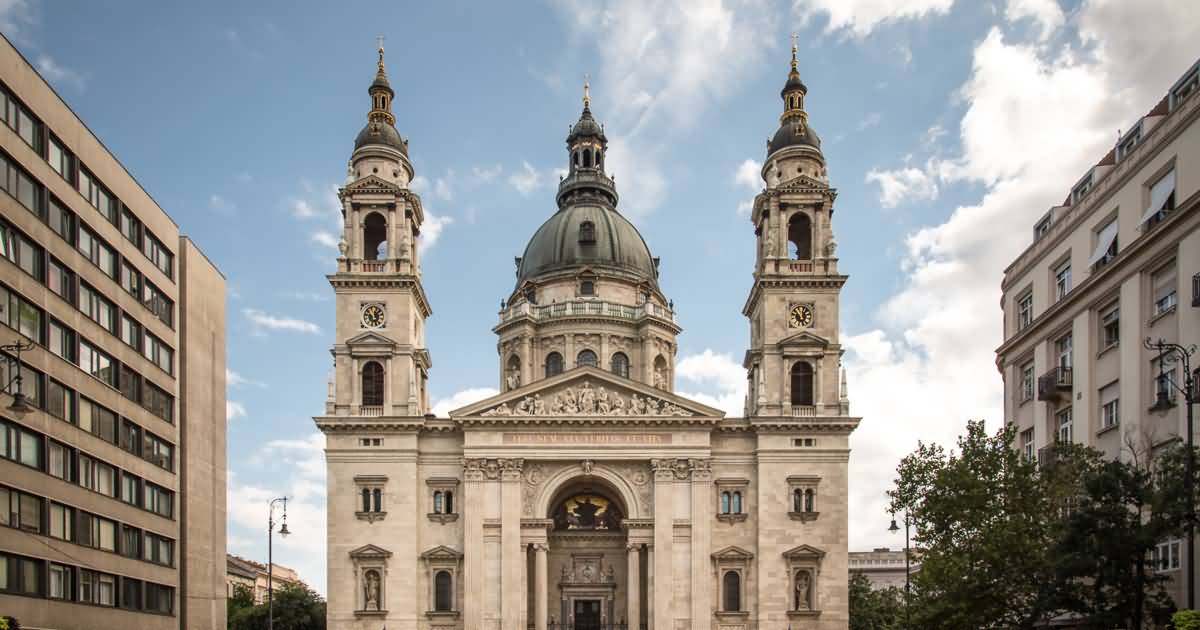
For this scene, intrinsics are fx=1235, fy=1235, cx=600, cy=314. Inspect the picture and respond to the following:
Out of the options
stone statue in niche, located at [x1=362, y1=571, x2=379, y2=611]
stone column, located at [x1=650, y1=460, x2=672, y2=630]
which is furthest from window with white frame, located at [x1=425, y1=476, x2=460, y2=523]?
stone column, located at [x1=650, y1=460, x2=672, y2=630]

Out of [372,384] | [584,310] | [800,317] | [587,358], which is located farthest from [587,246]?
[372,384]

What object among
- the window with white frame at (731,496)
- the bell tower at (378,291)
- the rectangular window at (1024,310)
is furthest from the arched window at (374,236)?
the rectangular window at (1024,310)

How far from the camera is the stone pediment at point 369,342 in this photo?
2547 inches

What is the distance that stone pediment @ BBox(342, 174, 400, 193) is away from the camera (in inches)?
2613

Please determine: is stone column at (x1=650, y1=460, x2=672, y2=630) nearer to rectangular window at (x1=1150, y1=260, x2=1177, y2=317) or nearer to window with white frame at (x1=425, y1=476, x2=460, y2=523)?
Result: window with white frame at (x1=425, y1=476, x2=460, y2=523)

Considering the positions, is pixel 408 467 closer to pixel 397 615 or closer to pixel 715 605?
pixel 397 615

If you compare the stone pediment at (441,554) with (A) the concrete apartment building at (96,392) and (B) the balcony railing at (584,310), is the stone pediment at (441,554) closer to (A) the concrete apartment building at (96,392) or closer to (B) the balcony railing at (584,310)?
(A) the concrete apartment building at (96,392)

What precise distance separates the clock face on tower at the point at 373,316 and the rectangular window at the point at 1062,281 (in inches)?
1383

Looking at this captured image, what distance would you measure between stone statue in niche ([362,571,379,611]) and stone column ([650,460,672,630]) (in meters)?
14.0

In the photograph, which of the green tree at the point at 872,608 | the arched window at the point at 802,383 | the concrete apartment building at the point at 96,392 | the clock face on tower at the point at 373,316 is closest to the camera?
the concrete apartment building at the point at 96,392

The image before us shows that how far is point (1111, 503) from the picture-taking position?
97.1 feet

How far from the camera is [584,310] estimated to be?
8000 centimetres

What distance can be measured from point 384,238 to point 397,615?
20.8m

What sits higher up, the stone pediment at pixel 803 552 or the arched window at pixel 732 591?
the stone pediment at pixel 803 552
